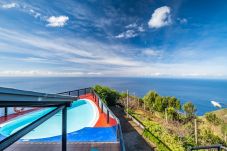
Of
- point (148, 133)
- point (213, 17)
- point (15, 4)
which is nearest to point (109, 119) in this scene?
point (148, 133)

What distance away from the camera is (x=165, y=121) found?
11297 millimetres

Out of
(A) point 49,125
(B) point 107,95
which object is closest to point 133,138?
(A) point 49,125

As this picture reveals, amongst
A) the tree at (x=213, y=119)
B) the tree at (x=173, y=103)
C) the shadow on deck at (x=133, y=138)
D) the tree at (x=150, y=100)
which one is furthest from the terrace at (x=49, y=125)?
the tree at (x=213, y=119)

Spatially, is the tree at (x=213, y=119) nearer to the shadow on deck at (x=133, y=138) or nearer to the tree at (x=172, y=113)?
the tree at (x=172, y=113)

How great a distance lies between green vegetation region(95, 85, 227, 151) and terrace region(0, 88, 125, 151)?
214 centimetres

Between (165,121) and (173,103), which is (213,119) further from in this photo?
(165,121)

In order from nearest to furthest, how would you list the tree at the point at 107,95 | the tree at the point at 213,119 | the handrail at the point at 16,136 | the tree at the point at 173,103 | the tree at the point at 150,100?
the handrail at the point at 16,136, the tree at the point at 107,95, the tree at the point at 150,100, the tree at the point at 173,103, the tree at the point at 213,119

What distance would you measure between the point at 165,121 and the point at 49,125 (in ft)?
31.0

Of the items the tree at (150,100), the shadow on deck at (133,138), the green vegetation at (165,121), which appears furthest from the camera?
the tree at (150,100)

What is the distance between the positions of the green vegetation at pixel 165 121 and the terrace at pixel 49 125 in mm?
2139

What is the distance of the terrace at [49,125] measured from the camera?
111cm

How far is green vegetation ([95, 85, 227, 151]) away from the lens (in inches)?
294

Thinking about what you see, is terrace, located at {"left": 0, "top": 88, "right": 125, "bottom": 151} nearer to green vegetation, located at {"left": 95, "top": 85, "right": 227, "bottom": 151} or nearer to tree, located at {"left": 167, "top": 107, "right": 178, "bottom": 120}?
green vegetation, located at {"left": 95, "top": 85, "right": 227, "bottom": 151}

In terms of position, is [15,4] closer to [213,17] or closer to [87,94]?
[87,94]
